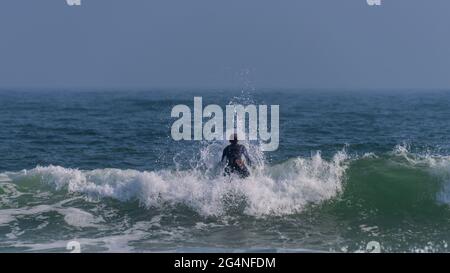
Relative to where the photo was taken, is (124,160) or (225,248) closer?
(225,248)

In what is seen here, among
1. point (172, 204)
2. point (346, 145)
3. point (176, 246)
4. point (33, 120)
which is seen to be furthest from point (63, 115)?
point (176, 246)

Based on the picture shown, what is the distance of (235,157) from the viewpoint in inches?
579

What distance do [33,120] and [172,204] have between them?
24.5 m

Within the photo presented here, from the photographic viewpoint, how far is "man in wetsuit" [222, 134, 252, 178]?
14.7m

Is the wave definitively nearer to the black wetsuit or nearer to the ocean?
the ocean

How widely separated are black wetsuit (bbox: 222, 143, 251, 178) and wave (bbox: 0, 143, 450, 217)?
26cm

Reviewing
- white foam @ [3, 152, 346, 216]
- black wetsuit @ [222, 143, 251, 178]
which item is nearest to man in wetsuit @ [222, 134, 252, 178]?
black wetsuit @ [222, 143, 251, 178]

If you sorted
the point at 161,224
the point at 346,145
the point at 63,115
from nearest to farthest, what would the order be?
the point at 161,224 < the point at 346,145 < the point at 63,115

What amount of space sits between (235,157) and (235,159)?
2.3 inches

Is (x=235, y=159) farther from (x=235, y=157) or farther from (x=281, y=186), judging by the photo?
(x=281, y=186)

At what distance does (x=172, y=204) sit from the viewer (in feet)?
47.8

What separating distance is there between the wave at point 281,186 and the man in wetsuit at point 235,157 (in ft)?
0.83

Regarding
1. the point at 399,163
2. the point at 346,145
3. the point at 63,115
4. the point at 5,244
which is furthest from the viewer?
the point at 63,115
